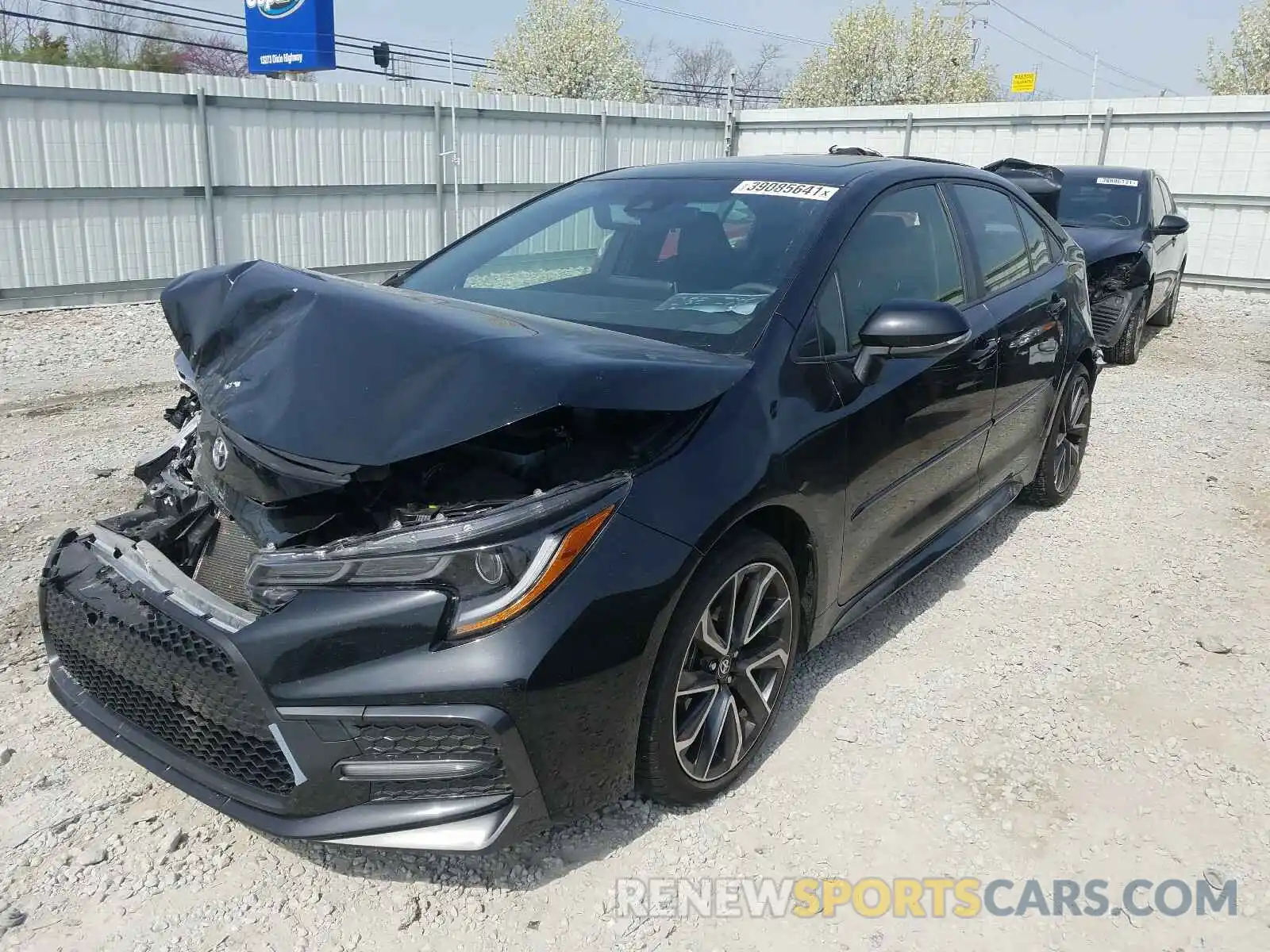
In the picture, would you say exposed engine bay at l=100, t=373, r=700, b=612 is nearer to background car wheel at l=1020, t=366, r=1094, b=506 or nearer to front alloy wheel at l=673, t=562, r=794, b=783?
front alloy wheel at l=673, t=562, r=794, b=783

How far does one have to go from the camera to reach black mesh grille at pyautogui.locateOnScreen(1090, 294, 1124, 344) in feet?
28.4

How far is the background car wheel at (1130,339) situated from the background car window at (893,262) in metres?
5.90

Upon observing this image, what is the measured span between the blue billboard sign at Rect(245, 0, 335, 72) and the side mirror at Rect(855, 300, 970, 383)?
13.2 metres

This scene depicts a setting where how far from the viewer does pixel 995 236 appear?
427 centimetres

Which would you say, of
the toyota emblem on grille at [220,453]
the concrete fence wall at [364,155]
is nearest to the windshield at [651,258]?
the toyota emblem on grille at [220,453]

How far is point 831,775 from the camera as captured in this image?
2912 millimetres

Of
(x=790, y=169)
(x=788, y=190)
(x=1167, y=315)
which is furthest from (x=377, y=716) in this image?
(x=1167, y=315)

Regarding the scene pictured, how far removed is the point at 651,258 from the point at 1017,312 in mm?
1781

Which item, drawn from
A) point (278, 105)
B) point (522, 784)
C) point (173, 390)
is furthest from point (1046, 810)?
point (278, 105)

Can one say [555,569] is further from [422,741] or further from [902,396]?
[902,396]

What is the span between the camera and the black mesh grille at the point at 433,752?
2082 millimetres

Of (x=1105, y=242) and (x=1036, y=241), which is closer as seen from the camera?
(x=1036, y=241)

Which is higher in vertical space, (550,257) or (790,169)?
(790,169)

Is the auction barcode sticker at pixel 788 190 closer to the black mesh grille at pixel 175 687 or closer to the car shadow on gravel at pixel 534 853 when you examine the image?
the car shadow on gravel at pixel 534 853
